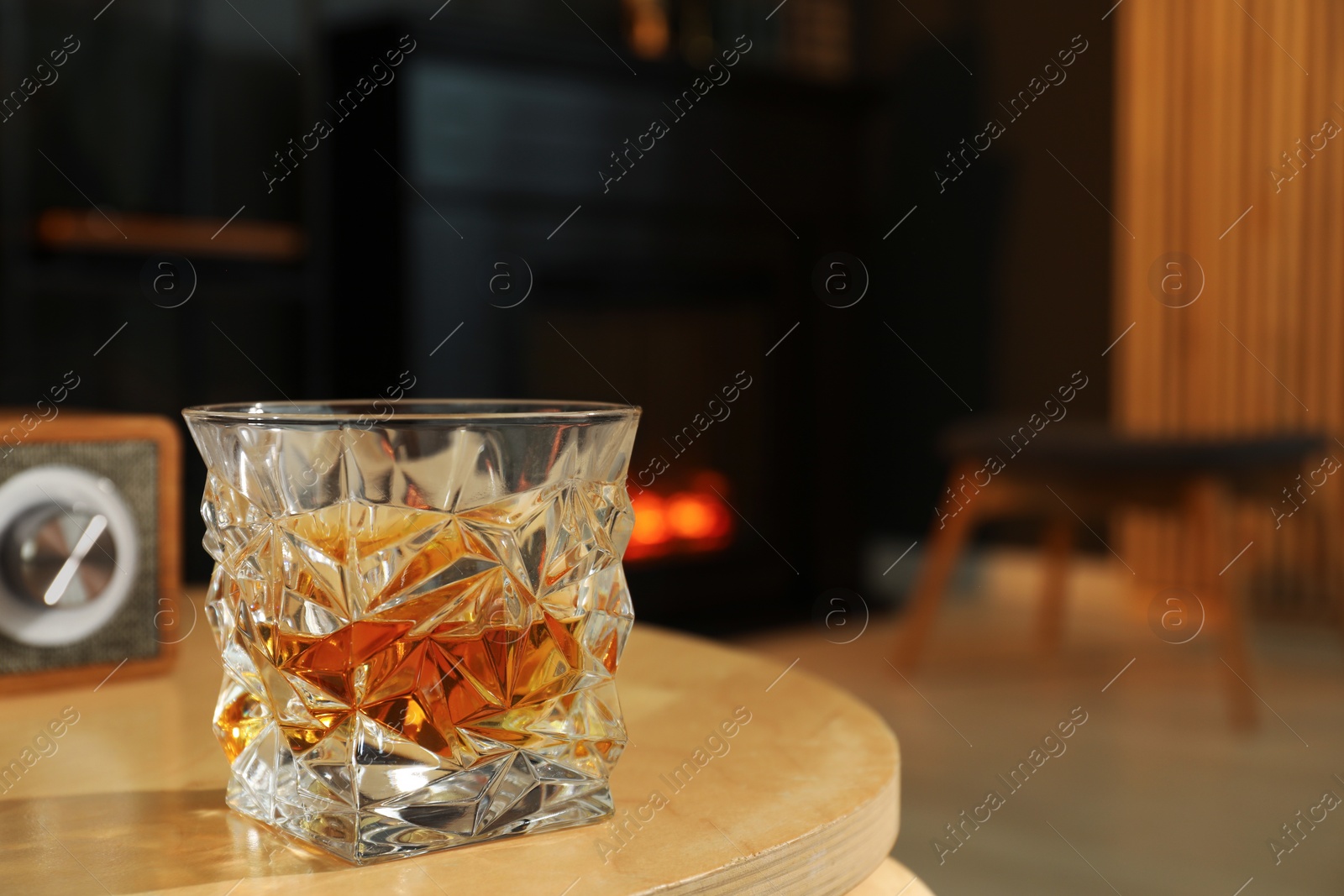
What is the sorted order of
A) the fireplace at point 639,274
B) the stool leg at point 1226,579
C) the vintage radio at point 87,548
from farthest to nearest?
1. the fireplace at point 639,274
2. the stool leg at point 1226,579
3. the vintage radio at point 87,548

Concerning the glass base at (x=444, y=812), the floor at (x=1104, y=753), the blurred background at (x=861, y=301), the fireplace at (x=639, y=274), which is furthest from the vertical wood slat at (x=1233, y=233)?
the glass base at (x=444, y=812)

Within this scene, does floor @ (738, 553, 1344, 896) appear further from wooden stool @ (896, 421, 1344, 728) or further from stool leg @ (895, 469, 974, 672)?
wooden stool @ (896, 421, 1344, 728)

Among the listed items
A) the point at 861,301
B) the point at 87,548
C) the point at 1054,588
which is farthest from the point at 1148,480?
the point at 87,548

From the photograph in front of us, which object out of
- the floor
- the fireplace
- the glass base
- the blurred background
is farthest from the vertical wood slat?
the glass base

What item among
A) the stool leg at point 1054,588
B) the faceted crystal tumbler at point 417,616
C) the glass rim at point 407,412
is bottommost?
the stool leg at point 1054,588

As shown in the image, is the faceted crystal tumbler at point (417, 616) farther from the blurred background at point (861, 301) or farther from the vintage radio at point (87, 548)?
the blurred background at point (861, 301)

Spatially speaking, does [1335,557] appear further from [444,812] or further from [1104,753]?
[444,812]

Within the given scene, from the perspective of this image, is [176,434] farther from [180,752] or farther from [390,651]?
[390,651]
